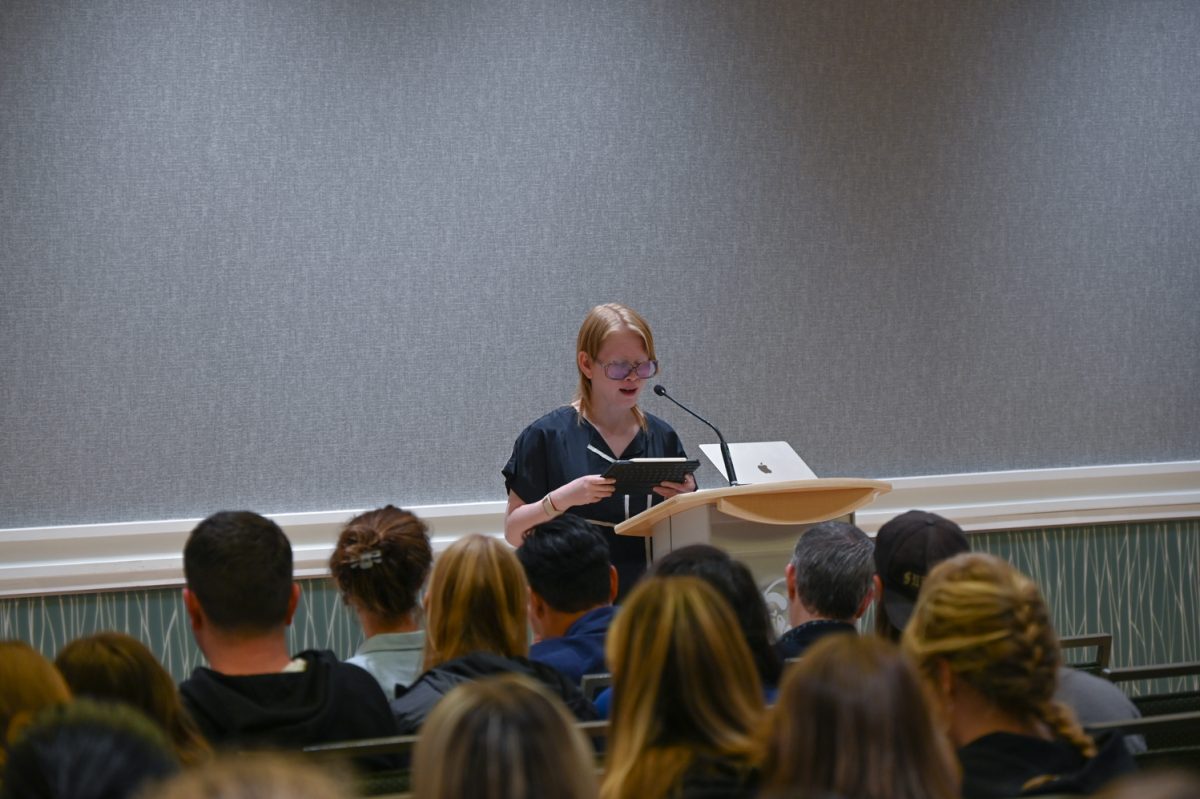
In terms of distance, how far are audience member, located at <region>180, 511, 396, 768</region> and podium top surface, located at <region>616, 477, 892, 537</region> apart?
1.15 metres

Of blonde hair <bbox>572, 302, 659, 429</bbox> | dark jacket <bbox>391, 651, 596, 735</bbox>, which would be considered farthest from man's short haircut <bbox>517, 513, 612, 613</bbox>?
blonde hair <bbox>572, 302, 659, 429</bbox>

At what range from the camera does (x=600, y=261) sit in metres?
4.68

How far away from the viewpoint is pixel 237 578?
7.50ft

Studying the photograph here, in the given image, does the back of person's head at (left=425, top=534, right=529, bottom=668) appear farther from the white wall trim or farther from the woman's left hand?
the white wall trim

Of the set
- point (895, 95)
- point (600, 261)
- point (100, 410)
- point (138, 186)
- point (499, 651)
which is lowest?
point (499, 651)

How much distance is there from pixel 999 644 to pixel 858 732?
1.75 ft

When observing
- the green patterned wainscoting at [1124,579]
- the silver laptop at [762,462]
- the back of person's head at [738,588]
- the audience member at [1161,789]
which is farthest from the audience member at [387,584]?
the green patterned wainscoting at [1124,579]

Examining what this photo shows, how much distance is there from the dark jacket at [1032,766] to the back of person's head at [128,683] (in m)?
1.07

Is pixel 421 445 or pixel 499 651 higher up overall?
pixel 421 445

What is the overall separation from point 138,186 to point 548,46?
1.54 metres

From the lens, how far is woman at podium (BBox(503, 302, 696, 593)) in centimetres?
380

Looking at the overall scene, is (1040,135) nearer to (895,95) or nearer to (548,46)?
(895,95)

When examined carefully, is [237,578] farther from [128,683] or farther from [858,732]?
[858,732]

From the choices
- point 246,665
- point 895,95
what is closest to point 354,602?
point 246,665
